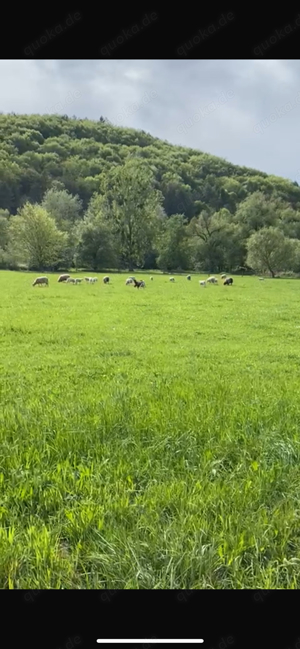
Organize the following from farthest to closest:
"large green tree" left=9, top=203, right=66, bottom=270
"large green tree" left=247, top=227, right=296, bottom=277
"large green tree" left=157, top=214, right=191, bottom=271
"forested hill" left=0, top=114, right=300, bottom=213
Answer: "forested hill" left=0, top=114, right=300, bottom=213
"large green tree" left=157, top=214, right=191, bottom=271
"large green tree" left=247, top=227, right=296, bottom=277
"large green tree" left=9, top=203, right=66, bottom=270

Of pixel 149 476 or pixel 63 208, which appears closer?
pixel 149 476

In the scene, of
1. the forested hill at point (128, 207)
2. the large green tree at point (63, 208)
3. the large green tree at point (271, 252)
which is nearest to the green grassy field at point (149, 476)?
the large green tree at point (271, 252)

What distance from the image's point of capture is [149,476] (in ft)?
11.6

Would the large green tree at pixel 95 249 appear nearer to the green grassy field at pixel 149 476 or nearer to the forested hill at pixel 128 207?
the forested hill at pixel 128 207

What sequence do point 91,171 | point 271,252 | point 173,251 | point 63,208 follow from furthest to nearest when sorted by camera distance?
point 91,171, point 63,208, point 173,251, point 271,252

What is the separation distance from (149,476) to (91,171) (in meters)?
105

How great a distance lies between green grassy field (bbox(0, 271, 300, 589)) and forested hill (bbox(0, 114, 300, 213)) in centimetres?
8794

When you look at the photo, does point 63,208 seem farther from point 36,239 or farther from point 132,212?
point 36,239

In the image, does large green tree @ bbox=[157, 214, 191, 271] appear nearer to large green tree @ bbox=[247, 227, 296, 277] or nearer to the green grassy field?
large green tree @ bbox=[247, 227, 296, 277]

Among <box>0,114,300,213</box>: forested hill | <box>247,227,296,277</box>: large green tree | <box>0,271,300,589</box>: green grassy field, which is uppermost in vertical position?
<box>0,114,300,213</box>: forested hill

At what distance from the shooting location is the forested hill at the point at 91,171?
94.4m

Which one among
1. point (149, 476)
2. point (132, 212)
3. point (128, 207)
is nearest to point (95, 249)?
point (132, 212)

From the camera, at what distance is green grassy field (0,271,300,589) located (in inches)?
99.8

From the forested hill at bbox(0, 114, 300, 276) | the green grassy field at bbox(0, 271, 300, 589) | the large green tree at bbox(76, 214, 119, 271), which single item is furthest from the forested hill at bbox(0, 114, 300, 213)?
the green grassy field at bbox(0, 271, 300, 589)
